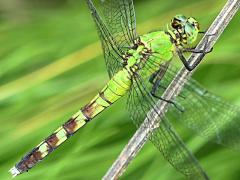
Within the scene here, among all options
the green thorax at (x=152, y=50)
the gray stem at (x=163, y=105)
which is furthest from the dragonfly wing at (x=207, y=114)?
the gray stem at (x=163, y=105)

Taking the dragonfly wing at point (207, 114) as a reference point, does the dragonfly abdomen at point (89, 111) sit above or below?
above

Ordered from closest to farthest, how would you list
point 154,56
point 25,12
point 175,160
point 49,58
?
point 175,160
point 154,56
point 49,58
point 25,12

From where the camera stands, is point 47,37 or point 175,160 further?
point 47,37

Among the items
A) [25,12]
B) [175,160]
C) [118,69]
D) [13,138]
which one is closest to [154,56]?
[118,69]

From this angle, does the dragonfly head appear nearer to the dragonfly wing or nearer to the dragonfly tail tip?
the dragonfly wing

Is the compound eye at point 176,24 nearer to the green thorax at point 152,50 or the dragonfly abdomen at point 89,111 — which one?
the green thorax at point 152,50

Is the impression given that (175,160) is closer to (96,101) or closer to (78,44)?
(96,101)

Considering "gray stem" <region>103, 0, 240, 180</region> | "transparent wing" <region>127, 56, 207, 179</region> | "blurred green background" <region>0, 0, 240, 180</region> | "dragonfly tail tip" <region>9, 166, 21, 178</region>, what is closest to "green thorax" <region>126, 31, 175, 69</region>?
"transparent wing" <region>127, 56, 207, 179</region>
